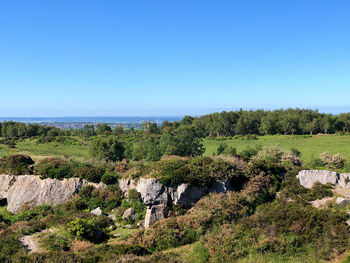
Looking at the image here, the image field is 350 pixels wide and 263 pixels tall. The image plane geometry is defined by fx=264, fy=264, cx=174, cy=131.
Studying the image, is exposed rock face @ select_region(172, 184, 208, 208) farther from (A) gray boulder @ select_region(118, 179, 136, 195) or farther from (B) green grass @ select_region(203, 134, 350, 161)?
(B) green grass @ select_region(203, 134, 350, 161)

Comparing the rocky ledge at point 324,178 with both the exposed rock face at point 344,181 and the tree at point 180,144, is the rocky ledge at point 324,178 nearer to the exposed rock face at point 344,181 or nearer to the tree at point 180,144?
the exposed rock face at point 344,181

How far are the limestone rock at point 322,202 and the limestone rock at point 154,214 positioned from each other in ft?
36.6

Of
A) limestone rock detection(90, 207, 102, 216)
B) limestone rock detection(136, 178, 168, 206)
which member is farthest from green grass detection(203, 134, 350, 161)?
limestone rock detection(90, 207, 102, 216)

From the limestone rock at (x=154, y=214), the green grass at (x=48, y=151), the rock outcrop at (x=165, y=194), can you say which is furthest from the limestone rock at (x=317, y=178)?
the green grass at (x=48, y=151)

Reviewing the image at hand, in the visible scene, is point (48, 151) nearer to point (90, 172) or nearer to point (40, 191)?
point (40, 191)

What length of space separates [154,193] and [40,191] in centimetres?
1340

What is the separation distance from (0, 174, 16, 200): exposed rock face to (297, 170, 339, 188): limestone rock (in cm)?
2882

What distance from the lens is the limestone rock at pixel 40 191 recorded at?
25211 mm

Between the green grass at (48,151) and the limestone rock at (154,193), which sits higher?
the limestone rock at (154,193)

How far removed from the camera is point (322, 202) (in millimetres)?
19672

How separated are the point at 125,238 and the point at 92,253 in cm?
355

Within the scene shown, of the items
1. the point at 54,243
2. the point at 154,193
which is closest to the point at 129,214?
the point at 154,193

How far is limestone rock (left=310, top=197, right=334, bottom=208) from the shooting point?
19103 millimetres

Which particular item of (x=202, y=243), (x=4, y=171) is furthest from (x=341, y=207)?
(x=4, y=171)
